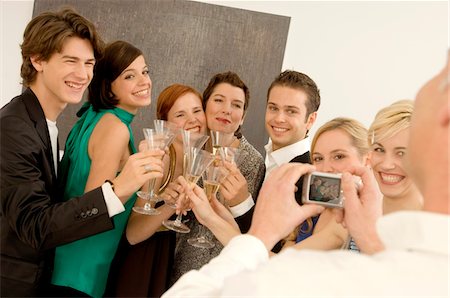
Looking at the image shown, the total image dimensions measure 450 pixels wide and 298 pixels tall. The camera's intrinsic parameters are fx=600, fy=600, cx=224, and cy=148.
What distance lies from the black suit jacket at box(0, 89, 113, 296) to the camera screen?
0.80 meters

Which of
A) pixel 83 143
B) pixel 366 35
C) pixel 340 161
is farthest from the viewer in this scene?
pixel 366 35

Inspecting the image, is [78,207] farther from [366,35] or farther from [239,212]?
[366,35]

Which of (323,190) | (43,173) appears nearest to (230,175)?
(43,173)

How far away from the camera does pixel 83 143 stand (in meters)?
2.29

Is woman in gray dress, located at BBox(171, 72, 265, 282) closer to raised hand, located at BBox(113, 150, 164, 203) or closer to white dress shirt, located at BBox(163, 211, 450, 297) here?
raised hand, located at BBox(113, 150, 164, 203)

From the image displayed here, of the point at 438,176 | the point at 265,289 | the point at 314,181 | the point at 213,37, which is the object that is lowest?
the point at 265,289

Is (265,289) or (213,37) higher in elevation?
(213,37)

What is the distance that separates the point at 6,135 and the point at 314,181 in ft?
3.55

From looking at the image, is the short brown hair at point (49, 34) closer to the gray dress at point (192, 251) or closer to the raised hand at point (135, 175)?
the raised hand at point (135, 175)

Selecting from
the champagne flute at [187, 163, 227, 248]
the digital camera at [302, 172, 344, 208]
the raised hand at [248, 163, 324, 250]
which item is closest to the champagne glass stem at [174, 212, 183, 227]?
the champagne flute at [187, 163, 227, 248]

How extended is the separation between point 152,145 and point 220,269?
3.61 feet

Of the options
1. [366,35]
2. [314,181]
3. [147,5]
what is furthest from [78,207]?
[366,35]

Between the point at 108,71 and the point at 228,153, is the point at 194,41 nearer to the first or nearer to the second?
the point at 108,71

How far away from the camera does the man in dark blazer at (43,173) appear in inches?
79.7
